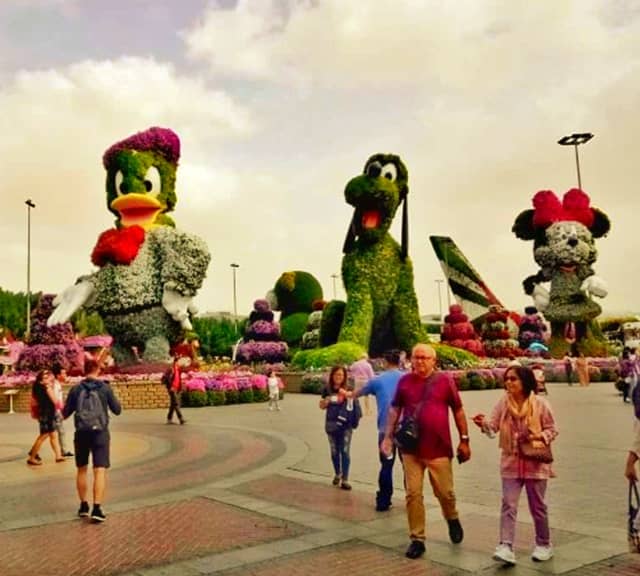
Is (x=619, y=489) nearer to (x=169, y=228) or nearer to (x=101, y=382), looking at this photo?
(x=101, y=382)

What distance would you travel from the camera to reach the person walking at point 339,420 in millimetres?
7824

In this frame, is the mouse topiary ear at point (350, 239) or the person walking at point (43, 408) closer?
the person walking at point (43, 408)

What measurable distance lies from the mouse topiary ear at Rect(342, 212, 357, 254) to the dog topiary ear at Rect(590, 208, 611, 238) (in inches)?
587

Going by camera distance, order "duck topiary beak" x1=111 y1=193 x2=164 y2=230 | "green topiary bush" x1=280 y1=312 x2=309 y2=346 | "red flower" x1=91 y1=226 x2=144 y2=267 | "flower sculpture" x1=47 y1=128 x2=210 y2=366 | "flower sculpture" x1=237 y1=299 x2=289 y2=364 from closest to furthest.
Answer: "flower sculpture" x1=47 y1=128 x2=210 y2=366
"red flower" x1=91 y1=226 x2=144 y2=267
"duck topiary beak" x1=111 y1=193 x2=164 y2=230
"flower sculpture" x1=237 y1=299 x2=289 y2=364
"green topiary bush" x1=280 y1=312 x2=309 y2=346

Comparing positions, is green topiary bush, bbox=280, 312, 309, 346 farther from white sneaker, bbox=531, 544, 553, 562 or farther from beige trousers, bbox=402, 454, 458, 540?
white sneaker, bbox=531, 544, 553, 562

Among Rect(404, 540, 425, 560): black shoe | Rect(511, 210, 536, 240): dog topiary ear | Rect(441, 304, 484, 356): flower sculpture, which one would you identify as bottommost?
Rect(404, 540, 425, 560): black shoe

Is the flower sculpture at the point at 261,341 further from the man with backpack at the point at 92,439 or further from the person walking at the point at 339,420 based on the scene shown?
the man with backpack at the point at 92,439

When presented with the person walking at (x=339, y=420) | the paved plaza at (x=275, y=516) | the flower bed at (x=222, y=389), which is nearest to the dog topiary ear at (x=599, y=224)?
the flower bed at (x=222, y=389)

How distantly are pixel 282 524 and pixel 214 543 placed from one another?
79 centimetres

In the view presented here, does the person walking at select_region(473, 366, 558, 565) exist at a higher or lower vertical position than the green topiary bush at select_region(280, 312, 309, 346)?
lower

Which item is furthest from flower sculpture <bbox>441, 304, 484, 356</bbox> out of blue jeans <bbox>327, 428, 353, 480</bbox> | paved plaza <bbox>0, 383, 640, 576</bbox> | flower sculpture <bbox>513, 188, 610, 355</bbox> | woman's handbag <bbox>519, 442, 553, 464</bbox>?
woman's handbag <bbox>519, 442, 553, 464</bbox>

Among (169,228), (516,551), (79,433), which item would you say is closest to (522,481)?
(516,551)

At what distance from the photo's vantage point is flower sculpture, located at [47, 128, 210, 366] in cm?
2320

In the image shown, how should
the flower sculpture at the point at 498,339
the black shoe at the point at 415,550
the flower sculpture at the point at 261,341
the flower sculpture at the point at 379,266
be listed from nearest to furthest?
1. the black shoe at the point at 415,550
2. the flower sculpture at the point at 379,266
3. the flower sculpture at the point at 498,339
4. the flower sculpture at the point at 261,341
